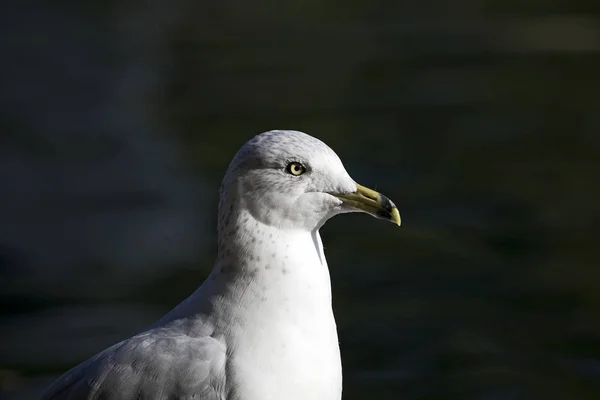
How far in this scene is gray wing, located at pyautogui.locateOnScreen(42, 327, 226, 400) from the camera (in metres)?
3.45

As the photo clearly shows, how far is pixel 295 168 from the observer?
3490 millimetres

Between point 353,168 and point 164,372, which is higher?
point 353,168

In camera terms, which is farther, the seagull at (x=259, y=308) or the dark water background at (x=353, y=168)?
the dark water background at (x=353, y=168)

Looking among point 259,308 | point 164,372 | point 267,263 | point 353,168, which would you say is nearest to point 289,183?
point 267,263

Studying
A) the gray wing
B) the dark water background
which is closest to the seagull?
the gray wing

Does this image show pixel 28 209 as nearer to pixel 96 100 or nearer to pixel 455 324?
pixel 96 100

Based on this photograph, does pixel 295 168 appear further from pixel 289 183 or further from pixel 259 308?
pixel 259 308

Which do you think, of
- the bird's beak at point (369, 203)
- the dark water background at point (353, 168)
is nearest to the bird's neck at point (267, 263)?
the bird's beak at point (369, 203)

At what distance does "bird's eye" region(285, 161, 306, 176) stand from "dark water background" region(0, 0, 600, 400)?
67.3 inches

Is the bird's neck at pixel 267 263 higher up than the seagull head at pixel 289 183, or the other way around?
the seagull head at pixel 289 183

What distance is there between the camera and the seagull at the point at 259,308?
3459 millimetres

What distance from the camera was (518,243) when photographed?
21.2ft

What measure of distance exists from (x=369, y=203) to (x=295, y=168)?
0.24 meters

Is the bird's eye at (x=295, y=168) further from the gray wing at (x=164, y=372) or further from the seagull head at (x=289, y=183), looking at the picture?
the gray wing at (x=164, y=372)
